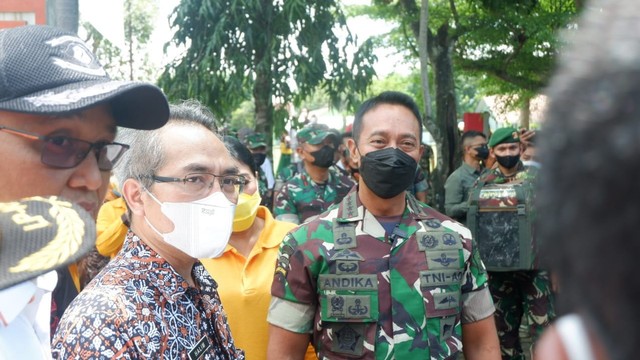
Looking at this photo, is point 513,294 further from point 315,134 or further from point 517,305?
point 315,134

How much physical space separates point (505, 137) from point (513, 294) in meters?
1.58

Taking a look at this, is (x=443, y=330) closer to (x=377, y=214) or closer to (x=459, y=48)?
(x=377, y=214)

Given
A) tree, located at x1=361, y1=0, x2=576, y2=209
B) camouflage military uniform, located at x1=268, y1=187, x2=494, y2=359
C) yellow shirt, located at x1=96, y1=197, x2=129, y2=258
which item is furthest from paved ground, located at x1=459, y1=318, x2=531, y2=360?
camouflage military uniform, located at x1=268, y1=187, x2=494, y2=359

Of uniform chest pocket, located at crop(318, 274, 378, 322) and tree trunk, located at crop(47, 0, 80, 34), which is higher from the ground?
tree trunk, located at crop(47, 0, 80, 34)

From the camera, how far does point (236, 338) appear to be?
3.27m

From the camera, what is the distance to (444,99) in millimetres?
11258

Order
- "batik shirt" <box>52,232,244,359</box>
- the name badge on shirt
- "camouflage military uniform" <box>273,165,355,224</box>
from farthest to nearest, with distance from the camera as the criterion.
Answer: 1. "camouflage military uniform" <box>273,165,355,224</box>
2. the name badge on shirt
3. "batik shirt" <box>52,232,244,359</box>

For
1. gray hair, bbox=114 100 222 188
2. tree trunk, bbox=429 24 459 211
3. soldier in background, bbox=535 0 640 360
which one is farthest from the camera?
tree trunk, bbox=429 24 459 211

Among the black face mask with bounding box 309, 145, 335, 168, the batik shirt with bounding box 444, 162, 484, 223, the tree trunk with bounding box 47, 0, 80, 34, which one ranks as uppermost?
the tree trunk with bounding box 47, 0, 80, 34

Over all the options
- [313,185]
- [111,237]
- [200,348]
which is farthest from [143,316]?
[313,185]

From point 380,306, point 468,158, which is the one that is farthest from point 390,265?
point 468,158

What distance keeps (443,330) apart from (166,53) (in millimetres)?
8214

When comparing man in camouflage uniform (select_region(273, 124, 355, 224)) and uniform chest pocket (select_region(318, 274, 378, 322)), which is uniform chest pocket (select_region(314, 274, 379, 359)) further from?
man in camouflage uniform (select_region(273, 124, 355, 224))

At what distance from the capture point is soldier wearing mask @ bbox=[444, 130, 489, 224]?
24.1ft
